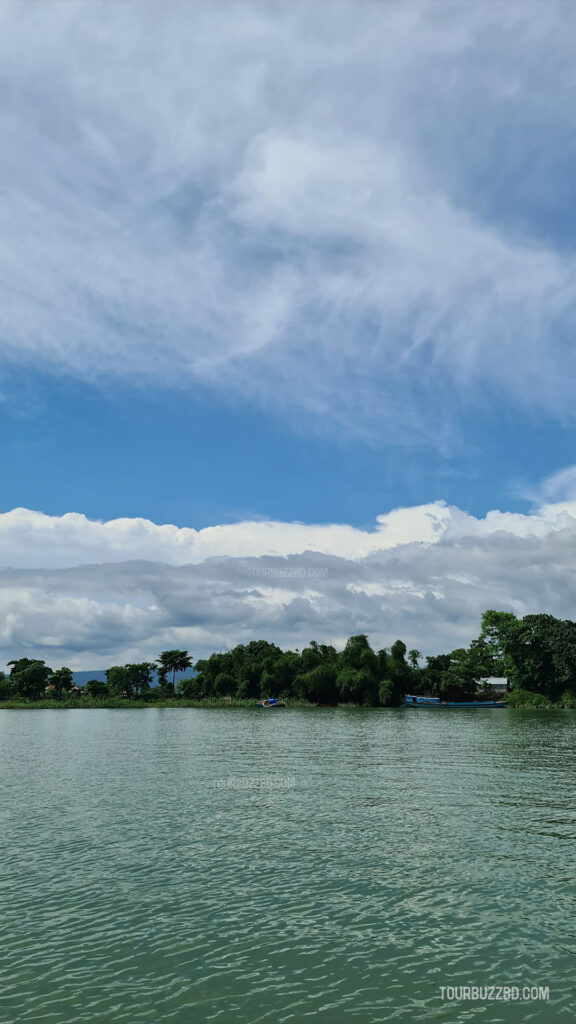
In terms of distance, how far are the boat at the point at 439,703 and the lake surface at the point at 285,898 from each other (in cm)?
11433

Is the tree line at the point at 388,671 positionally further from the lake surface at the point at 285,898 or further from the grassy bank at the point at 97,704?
the lake surface at the point at 285,898

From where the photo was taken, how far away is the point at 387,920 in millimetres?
17641

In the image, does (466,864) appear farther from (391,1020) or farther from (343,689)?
(343,689)

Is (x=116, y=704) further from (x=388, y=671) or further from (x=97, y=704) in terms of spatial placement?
(x=388, y=671)

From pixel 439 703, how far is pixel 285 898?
14672 centimetres

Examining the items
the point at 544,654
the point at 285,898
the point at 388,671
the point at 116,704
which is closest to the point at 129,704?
the point at 116,704

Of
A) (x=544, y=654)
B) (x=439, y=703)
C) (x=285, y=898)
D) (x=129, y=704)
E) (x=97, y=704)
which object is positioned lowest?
(x=129, y=704)

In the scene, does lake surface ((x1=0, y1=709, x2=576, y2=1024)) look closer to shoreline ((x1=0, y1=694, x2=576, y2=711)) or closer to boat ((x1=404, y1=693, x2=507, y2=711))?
boat ((x1=404, y1=693, x2=507, y2=711))

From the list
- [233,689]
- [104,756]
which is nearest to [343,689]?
[233,689]

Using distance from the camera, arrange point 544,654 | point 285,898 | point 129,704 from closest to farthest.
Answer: point 285,898 → point 544,654 → point 129,704

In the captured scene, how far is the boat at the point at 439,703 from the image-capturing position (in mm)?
149000

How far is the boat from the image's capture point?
14900cm

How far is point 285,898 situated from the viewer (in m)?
19.4

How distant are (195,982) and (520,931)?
28.7 ft
